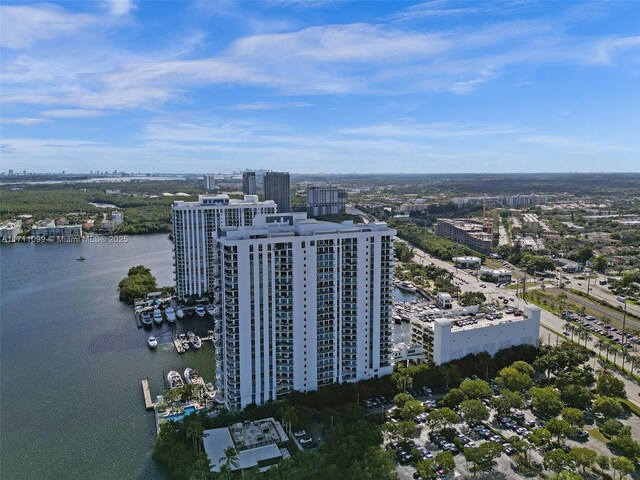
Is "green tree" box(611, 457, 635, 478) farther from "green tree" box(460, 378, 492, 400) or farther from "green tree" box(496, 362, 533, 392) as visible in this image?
"green tree" box(496, 362, 533, 392)

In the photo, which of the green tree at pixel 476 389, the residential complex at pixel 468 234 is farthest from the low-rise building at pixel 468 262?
the green tree at pixel 476 389

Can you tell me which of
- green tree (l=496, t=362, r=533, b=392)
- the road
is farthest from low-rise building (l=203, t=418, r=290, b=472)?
the road

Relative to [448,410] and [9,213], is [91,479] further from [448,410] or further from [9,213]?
[9,213]

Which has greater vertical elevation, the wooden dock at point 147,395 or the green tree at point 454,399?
the green tree at point 454,399

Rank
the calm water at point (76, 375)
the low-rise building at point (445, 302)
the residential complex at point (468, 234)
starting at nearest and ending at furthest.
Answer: the calm water at point (76, 375) → the low-rise building at point (445, 302) → the residential complex at point (468, 234)

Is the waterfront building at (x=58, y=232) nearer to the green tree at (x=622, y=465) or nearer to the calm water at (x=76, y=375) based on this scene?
the calm water at (x=76, y=375)
